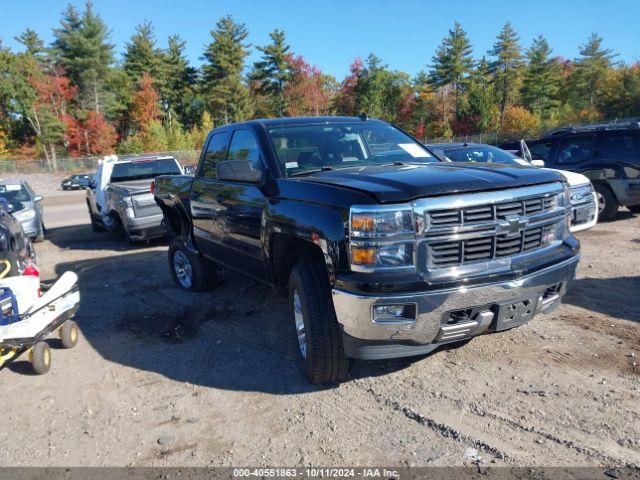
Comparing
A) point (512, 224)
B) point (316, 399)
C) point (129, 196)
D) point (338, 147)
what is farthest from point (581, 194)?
point (129, 196)

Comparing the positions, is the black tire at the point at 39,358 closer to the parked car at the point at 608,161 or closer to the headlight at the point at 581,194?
the headlight at the point at 581,194

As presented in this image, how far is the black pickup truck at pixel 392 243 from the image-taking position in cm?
307

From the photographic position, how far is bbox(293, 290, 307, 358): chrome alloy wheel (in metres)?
3.82

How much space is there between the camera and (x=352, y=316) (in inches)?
124

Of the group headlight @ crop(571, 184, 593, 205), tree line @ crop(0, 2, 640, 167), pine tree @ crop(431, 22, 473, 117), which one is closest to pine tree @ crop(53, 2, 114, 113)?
tree line @ crop(0, 2, 640, 167)

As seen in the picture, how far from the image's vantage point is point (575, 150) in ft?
33.6

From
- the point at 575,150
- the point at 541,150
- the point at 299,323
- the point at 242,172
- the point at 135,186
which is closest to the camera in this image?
the point at 299,323

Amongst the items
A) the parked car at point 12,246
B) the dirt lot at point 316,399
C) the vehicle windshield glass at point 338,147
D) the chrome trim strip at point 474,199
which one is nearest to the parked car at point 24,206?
the parked car at point 12,246

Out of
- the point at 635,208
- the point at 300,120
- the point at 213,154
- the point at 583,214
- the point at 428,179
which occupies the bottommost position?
the point at 635,208

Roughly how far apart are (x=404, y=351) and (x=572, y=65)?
78.9 metres

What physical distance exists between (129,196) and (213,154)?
4.54 metres

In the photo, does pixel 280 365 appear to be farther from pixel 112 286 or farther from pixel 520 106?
pixel 520 106

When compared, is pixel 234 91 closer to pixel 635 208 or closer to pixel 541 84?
pixel 541 84

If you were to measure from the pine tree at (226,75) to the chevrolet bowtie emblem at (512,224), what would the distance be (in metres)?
57.1
